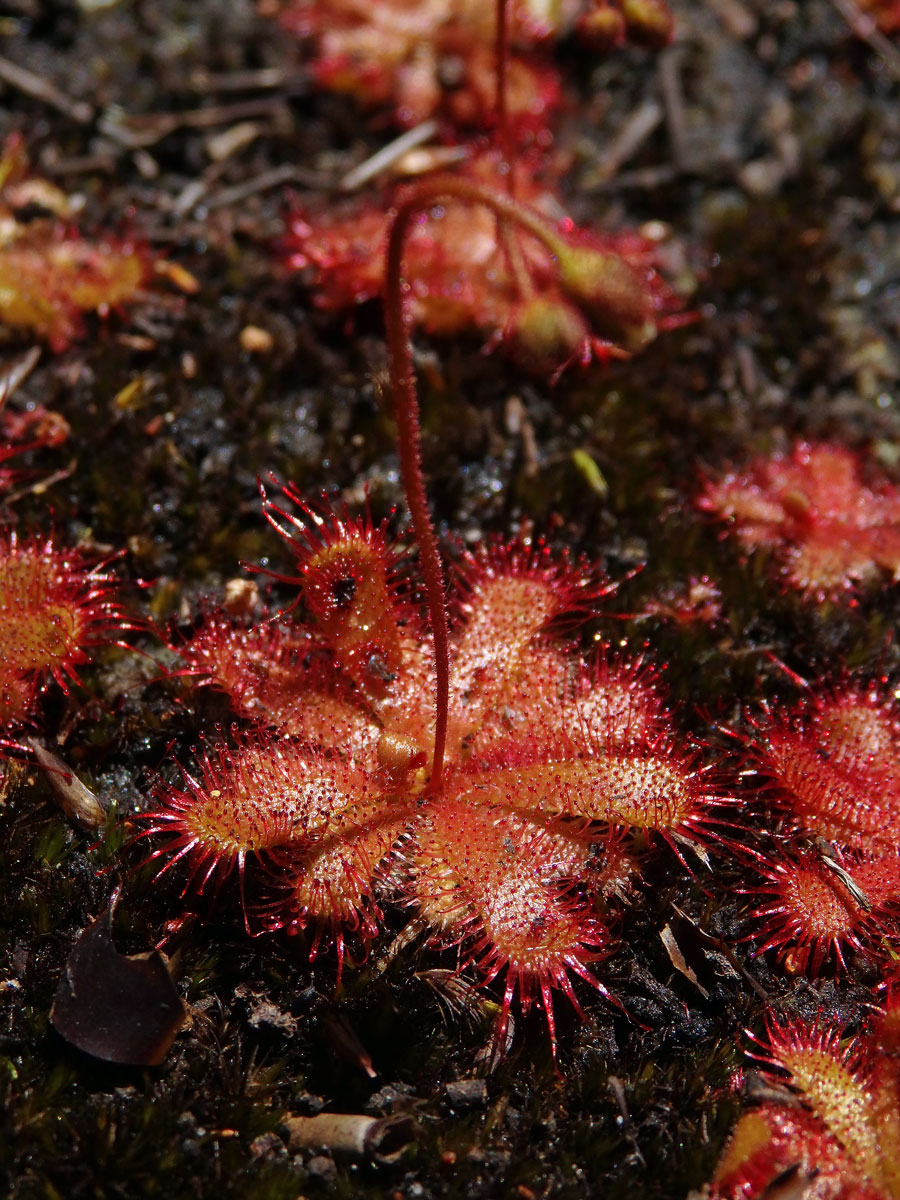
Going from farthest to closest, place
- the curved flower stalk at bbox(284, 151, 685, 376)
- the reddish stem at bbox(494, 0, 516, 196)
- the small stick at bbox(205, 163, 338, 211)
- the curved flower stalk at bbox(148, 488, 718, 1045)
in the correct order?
the small stick at bbox(205, 163, 338, 211) → the curved flower stalk at bbox(284, 151, 685, 376) → the reddish stem at bbox(494, 0, 516, 196) → the curved flower stalk at bbox(148, 488, 718, 1045)

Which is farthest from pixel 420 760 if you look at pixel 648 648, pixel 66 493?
pixel 66 493

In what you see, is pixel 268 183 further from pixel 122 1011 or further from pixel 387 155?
pixel 122 1011

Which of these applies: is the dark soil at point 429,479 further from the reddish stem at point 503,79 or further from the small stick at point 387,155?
the reddish stem at point 503,79

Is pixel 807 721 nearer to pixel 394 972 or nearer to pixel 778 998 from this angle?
pixel 778 998

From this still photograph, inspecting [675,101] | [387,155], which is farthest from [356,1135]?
[675,101]

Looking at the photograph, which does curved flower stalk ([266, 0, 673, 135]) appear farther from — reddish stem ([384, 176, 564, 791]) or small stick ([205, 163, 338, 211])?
reddish stem ([384, 176, 564, 791])

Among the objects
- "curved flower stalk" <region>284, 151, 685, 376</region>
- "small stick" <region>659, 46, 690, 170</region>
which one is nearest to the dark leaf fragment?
"curved flower stalk" <region>284, 151, 685, 376</region>

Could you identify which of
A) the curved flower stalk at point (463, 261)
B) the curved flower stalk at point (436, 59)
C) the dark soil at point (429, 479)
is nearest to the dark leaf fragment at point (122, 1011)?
the dark soil at point (429, 479)
